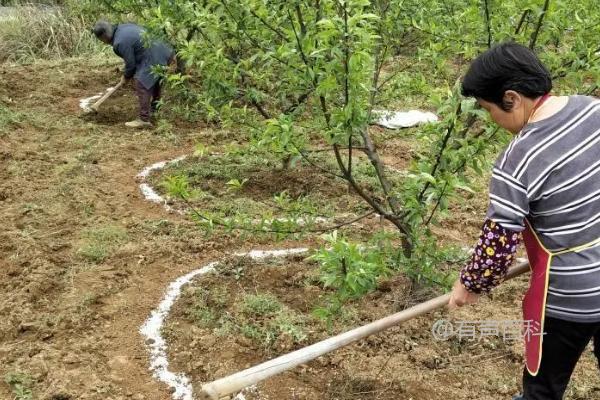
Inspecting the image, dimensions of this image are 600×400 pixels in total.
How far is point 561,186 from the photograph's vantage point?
2.13 meters

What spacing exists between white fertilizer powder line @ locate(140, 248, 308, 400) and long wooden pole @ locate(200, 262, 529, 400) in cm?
106

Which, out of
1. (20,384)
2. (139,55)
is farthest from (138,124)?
(20,384)

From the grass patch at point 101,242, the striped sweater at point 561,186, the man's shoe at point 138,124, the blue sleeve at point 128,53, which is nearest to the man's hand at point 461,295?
the striped sweater at point 561,186

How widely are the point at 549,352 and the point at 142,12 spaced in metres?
7.60

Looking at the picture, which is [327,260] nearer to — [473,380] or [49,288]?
[473,380]

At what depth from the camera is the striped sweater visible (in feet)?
6.91

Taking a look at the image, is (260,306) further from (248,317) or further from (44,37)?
(44,37)

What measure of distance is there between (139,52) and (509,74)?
22.8 ft

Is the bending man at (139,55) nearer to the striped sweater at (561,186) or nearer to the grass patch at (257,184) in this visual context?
the grass patch at (257,184)

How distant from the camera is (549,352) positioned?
2.44m

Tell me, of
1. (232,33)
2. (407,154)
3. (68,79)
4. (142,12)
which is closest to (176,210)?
(232,33)

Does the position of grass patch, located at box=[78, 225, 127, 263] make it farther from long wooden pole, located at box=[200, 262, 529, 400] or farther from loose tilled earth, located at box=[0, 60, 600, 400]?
long wooden pole, located at box=[200, 262, 529, 400]

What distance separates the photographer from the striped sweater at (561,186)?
6.91ft

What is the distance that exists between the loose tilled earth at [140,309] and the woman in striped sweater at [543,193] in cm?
129
